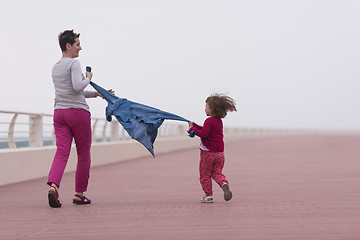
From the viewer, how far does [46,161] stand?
41.6 ft

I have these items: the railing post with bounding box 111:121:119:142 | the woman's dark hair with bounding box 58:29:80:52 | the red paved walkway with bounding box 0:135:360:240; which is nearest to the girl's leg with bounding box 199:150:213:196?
the red paved walkway with bounding box 0:135:360:240

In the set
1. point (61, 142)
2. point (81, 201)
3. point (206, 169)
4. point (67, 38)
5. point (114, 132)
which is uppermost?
point (67, 38)

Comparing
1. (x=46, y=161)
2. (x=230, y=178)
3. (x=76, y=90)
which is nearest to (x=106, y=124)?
(x=46, y=161)

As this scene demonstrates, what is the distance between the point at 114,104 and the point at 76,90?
35.1 inches

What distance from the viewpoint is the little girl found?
7438mm

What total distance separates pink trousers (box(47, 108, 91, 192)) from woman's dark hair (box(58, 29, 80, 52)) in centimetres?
74

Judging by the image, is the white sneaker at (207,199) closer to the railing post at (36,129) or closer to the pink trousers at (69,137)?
the pink trousers at (69,137)

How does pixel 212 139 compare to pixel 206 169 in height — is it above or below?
above

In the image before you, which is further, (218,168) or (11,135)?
(11,135)

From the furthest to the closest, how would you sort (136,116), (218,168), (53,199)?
(136,116), (218,168), (53,199)

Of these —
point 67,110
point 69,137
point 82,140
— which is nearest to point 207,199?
point 82,140

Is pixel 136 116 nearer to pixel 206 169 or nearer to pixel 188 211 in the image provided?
pixel 206 169

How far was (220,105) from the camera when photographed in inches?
294

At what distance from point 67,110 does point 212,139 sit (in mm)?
1723
